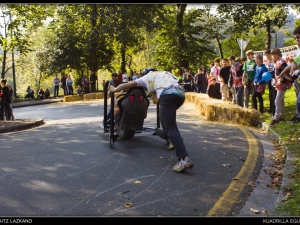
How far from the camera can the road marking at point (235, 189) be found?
443cm

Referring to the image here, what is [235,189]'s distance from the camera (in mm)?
5176

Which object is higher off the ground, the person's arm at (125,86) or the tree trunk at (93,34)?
the tree trunk at (93,34)

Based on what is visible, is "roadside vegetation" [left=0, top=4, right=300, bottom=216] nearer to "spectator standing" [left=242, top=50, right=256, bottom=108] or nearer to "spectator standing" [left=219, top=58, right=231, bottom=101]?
"spectator standing" [left=219, top=58, right=231, bottom=101]

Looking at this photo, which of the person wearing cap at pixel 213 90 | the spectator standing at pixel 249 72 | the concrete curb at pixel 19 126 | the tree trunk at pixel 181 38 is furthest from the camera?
the tree trunk at pixel 181 38

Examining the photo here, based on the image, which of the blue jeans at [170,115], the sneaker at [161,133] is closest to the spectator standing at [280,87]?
the sneaker at [161,133]

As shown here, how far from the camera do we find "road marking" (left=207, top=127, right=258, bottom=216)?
14.5 ft

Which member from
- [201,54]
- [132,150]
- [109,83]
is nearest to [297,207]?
[132,150]

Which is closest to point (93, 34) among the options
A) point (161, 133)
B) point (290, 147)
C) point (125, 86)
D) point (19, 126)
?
point (19, 126)

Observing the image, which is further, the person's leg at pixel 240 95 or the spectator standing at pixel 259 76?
the person's leg at pixel 240 95

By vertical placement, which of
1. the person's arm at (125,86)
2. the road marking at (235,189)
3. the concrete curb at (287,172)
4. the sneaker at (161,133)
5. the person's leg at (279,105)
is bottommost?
the road marking at (235,189)

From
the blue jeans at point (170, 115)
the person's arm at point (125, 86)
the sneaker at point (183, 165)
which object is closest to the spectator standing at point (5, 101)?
the person's arm at point (125, 86)

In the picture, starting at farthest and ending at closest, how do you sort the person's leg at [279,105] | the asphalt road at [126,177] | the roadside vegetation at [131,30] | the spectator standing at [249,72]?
the roadside vegetation at [131,30] < the spectator standing at [249,72] < the person's leg at [279,105] < the asphalt road at [126,177]

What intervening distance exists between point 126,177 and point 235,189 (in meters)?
1.57

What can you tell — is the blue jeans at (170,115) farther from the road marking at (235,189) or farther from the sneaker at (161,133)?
the sneaker at (161,133)
